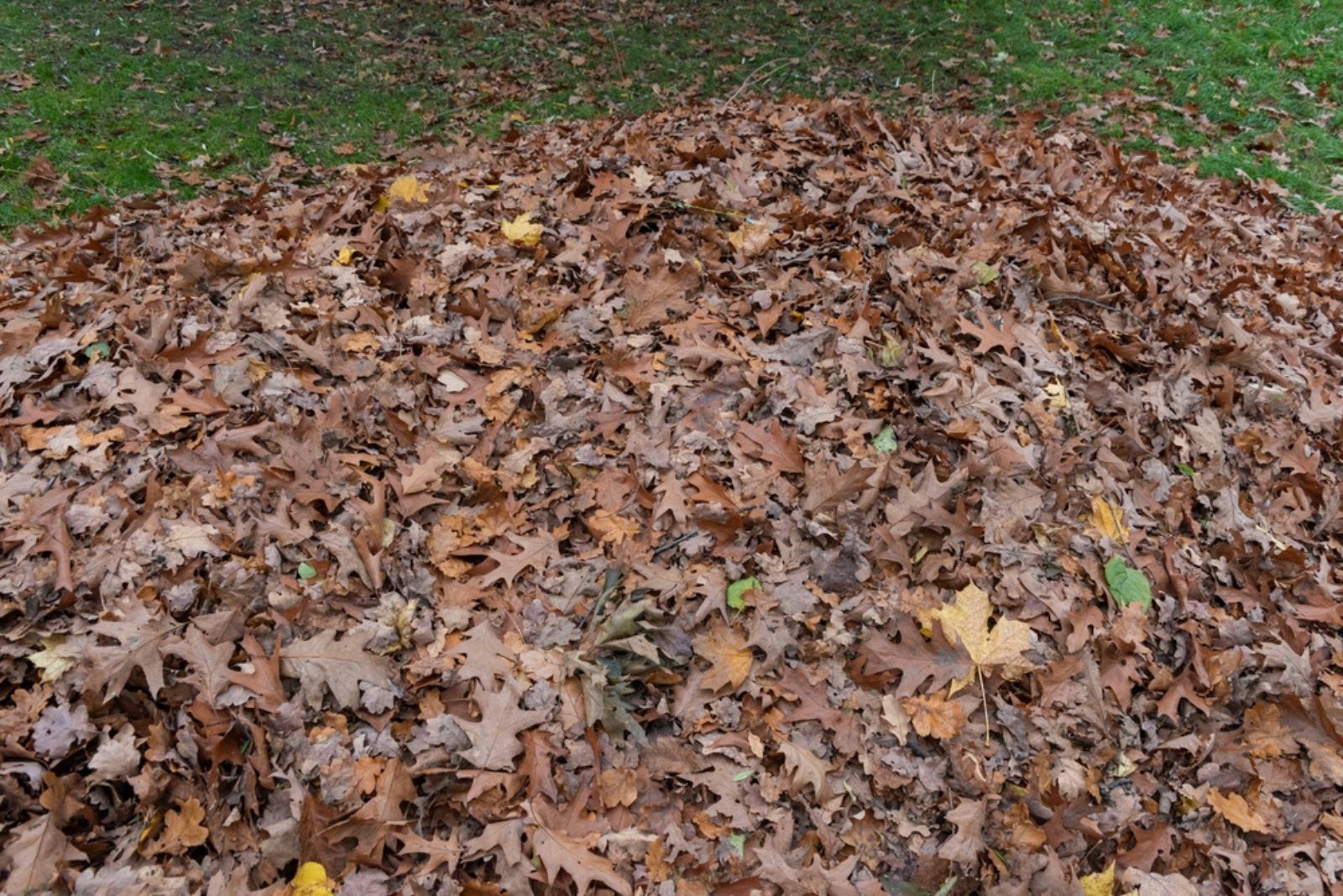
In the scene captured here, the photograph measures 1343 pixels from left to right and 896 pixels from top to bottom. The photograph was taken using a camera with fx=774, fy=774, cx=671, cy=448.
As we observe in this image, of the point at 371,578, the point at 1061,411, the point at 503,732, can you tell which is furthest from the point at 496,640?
the point at 1061,411

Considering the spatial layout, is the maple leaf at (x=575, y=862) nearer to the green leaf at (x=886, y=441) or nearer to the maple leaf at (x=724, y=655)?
the maple leaf at (x=724, y=655)

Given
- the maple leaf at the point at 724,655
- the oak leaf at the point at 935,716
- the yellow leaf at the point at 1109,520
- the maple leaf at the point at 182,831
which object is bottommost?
the oak leaf at the point at 935,716

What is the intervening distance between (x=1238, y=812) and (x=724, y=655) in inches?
66.3

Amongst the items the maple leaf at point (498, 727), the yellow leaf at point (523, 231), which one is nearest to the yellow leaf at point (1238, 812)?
the maple leaf at point (498, 727)

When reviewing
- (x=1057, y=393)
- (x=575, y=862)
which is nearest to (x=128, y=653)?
(x=575, y=862)

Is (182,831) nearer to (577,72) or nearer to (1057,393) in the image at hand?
(1057,393)

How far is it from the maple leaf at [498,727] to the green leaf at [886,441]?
1.71 metres

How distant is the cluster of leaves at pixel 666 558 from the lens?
2309 millimetres

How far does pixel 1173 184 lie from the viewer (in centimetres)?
628

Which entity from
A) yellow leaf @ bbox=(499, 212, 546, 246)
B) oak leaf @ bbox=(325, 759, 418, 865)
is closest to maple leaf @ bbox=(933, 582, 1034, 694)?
oak leaf @ bbox=(325, 759, 418, 865)

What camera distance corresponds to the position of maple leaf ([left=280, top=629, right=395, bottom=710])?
246 cm

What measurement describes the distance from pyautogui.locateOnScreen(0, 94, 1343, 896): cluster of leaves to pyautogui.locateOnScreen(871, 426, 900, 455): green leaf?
3 cm

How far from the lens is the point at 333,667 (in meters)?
2.50

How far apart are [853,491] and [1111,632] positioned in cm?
103
